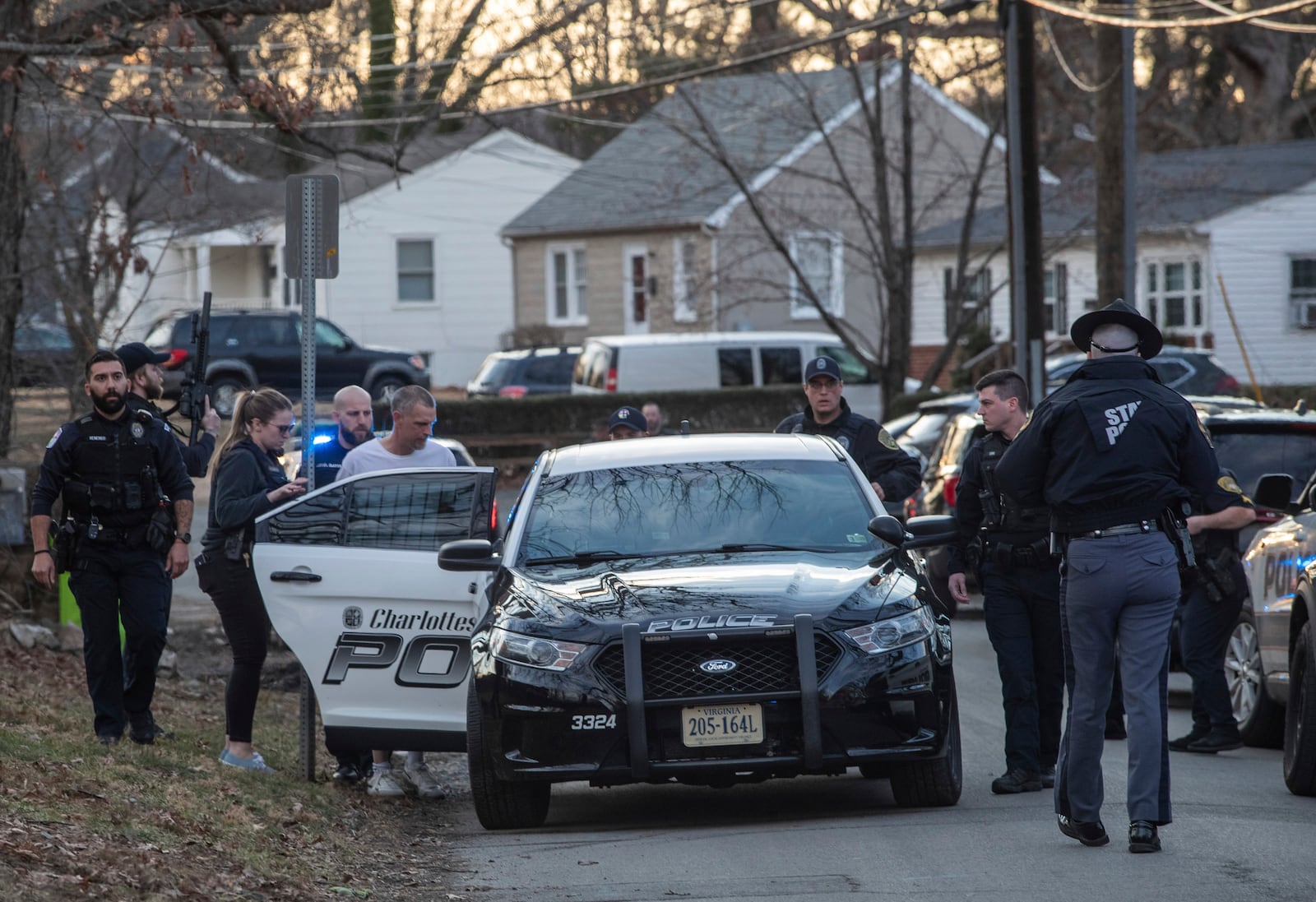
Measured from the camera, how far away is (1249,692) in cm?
1046

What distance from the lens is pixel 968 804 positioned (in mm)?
8086

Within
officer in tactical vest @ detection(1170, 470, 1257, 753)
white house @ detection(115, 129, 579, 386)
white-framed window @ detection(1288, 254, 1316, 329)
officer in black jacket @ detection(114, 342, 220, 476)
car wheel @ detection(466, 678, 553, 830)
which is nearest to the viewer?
car wheel @ detection(466, 678, 553, 830)

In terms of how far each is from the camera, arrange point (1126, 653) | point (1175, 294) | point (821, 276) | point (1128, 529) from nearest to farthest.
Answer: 1. point (1128, 529)
2. point (1126, 653)
3. point (1175, 294)
4. point (821, 276)

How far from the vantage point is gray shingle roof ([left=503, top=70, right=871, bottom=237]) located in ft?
118

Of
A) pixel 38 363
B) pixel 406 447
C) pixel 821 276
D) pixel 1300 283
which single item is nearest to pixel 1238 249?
pixel 1300 283

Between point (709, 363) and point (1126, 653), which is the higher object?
point (709, 363)

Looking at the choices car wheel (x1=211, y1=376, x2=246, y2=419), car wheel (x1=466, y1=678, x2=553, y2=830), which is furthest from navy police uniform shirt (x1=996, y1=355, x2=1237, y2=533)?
car wheel (x1=211, y1=376, x2=246, y2=419)

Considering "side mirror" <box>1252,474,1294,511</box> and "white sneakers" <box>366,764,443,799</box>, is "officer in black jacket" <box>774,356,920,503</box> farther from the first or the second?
"white sneakers" <box>366,764,443,799</box>

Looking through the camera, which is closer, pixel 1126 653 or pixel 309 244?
pixel 1126 653

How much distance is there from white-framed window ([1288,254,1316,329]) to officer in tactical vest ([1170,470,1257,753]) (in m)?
29.5

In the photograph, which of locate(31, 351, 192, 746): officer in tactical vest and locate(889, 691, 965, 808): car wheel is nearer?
locate(889, 691, 965, 808): car wheel

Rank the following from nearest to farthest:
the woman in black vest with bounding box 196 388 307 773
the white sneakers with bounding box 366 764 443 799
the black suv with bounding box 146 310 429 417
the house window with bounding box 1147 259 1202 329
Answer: the woman in black vest with bounding box 196 388 307 773 → the white sneakers with bounding box 366 764 443 799 → the black suv with bounding box 146 310 429 417 → the house window with bounding box 1147 259 1202 329

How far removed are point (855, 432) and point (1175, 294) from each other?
30020mm

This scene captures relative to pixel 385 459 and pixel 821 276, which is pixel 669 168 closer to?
pixel 821 276
